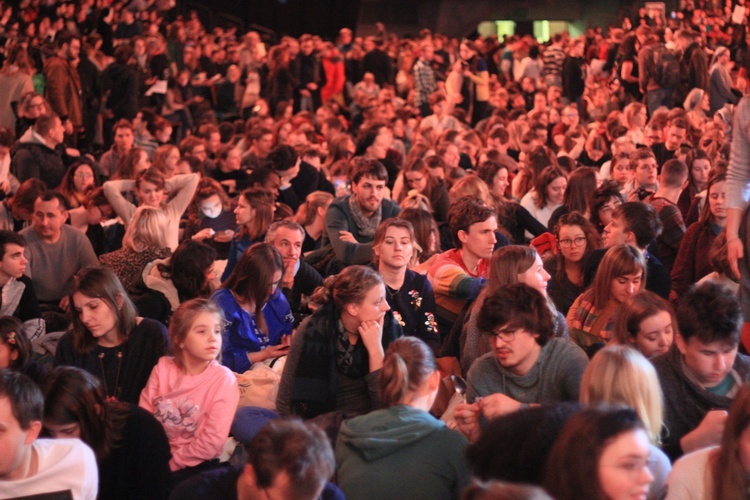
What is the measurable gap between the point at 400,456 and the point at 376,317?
122 cm

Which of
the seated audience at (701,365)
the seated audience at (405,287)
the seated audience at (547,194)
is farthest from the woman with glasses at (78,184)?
the seated audience at (701,365)

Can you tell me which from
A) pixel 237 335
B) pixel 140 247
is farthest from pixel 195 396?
pixel 140 247

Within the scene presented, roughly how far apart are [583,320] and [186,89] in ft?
40.4

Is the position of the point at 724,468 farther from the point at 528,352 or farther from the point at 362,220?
the point at 362,220

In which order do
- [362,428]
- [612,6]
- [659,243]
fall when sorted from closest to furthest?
1. [362,428]
2. [659,243]
3. [612,6]

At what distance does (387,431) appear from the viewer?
3.56 metres

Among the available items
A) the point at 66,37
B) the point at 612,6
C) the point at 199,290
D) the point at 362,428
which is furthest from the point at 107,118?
the point at 612,6

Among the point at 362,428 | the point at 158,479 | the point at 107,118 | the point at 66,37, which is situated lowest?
the point at 158,479

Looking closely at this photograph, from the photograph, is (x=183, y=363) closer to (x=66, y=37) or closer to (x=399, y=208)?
(x=399, y=208)

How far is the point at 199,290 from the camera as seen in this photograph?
228 inches

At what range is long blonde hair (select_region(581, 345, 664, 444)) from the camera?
11.0ft

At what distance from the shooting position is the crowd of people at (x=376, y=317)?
10.3 ft

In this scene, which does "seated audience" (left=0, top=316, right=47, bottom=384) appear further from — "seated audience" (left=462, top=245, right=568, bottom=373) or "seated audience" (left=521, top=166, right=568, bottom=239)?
"seated audience" (left=521, top=166, right=568, bottom=239)

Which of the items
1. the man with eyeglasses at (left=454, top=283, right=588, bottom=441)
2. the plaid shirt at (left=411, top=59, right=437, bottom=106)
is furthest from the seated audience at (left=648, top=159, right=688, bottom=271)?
the plaid shirt at (left=411, top=59, right=437, bottom=106)
